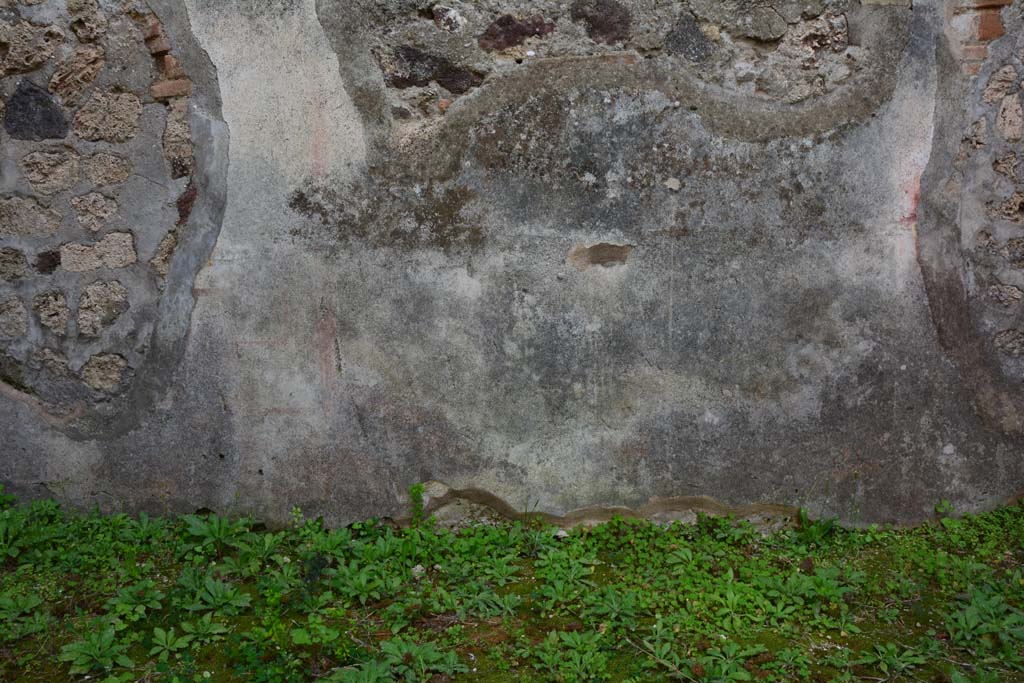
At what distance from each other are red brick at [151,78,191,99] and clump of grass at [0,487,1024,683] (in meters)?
1.52

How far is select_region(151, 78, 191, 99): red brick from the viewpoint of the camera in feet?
8.98

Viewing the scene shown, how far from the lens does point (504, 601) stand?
244 cm

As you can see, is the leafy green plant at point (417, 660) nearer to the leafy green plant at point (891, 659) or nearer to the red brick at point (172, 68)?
the leafy green plant at point (891, 659)

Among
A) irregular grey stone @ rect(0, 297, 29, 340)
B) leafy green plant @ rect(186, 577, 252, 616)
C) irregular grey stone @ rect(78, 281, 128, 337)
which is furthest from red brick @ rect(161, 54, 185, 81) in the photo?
leafy green plant @ rect(186, 577, 252, 616)

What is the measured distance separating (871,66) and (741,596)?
6.09ft

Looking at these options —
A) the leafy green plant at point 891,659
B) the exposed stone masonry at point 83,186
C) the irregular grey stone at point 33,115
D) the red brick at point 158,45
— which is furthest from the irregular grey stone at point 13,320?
the leafy green plant at point 891,659

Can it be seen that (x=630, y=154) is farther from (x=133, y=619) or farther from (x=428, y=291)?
(x=133, y=619)

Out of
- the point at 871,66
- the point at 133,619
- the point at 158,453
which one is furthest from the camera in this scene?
the point at 158,453

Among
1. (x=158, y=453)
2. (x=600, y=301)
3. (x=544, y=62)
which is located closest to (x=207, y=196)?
(x=158, y=453)

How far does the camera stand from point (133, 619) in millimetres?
2324

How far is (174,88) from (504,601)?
83.0 inches

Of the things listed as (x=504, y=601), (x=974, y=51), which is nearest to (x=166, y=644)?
(x=504, y=601)

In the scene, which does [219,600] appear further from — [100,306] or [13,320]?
[13,320]

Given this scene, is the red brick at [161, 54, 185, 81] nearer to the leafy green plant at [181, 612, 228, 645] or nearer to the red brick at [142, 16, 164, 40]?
the red brick at [142, 16, 164, 40]
